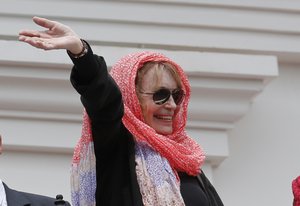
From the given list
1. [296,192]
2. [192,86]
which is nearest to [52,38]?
[296,192]

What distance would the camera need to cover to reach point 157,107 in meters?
3.84

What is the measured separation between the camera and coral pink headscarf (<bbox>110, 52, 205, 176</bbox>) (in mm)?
3775

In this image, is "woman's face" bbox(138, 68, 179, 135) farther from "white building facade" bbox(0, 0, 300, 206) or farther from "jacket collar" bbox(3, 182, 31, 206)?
"white building facade" bbox(0, 0, 300, 206)

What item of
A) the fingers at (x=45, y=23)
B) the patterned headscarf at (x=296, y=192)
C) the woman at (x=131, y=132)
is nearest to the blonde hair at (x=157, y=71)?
the woman at (x=131, y=132)

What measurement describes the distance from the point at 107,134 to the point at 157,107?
0.81 ft

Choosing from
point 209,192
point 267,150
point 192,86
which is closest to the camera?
point 209,192

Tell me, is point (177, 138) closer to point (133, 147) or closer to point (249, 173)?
point (133, 147)

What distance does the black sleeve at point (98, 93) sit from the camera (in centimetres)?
353

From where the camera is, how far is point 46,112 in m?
5.29

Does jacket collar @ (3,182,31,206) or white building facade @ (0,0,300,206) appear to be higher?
white building facade @ (0,0,300,206)

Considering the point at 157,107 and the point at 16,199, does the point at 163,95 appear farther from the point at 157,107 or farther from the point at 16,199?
the point at 16,199

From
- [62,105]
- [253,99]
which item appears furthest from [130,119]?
[253,99]

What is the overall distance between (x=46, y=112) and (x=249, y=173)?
103cm

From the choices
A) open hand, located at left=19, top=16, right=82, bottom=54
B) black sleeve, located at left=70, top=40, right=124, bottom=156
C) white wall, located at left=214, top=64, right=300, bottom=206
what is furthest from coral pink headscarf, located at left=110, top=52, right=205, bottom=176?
white wall, located at left=214, top=64, right=300, bottom=206
